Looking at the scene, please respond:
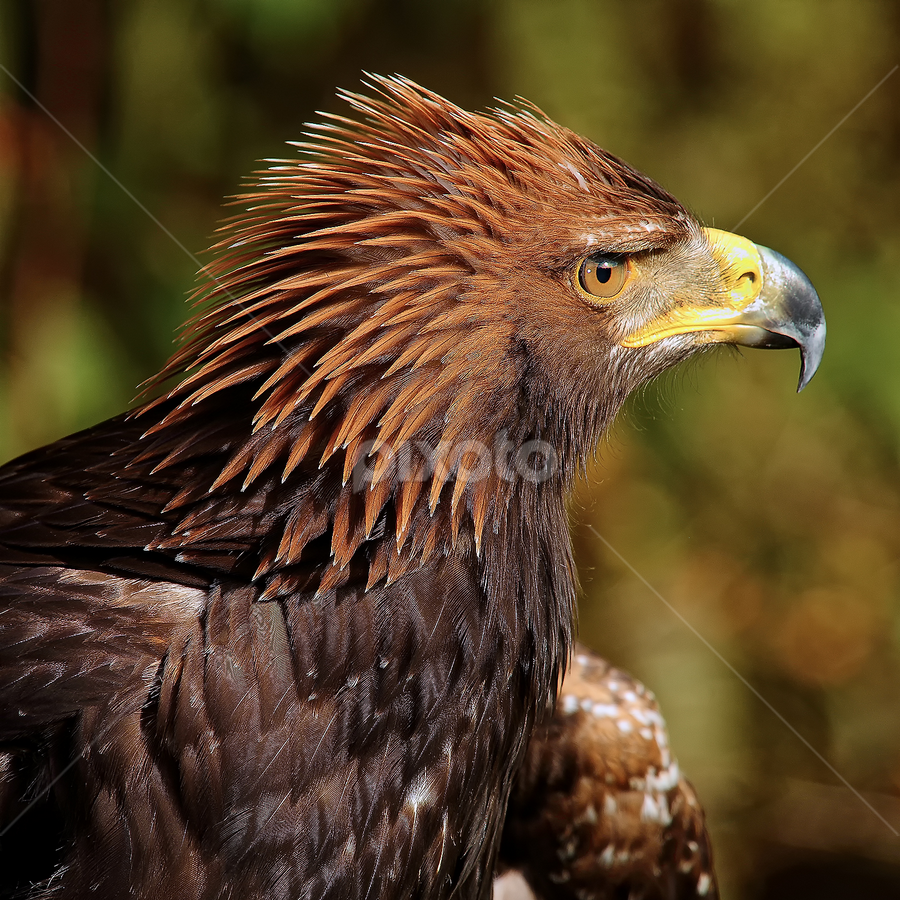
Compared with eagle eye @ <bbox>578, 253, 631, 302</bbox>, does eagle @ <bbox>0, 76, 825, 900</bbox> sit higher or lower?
lower

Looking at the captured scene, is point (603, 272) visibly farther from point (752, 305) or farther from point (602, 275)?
point (752, 305)

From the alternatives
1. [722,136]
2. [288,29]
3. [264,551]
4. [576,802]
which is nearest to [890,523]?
[722,136]

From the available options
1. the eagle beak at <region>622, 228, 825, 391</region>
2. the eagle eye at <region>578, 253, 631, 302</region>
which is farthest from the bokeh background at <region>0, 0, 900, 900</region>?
the eagle eye at <region>578, 253, 631, 302</region>

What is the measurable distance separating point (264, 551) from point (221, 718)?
0.82ft

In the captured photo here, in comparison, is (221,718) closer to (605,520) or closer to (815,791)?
(605,520)

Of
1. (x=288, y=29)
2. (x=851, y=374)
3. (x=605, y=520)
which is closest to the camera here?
(x=288, y=29)

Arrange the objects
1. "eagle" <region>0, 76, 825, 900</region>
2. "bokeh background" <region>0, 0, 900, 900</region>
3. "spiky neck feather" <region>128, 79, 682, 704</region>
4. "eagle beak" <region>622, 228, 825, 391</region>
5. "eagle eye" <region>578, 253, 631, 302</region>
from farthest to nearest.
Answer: "bokeh background" <region>0, 0, 900, 900</region>, "eagle beak" <region>622, 228, 825, 391</region>, "eagle eye" <region>578, 253, 631, 302</region>, "spiky neck feather" <region>128, 79, 682, 704</region>, "eagle" <region>0, 76, 825, 900</region>

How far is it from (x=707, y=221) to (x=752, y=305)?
1.95 m

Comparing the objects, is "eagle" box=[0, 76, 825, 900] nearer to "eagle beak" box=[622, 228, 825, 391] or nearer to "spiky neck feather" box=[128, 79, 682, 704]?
"spiky neck feather" box=[128, 79, 682, 704]

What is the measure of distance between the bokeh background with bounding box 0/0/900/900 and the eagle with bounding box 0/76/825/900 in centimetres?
213

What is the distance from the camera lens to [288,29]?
3.59 meters

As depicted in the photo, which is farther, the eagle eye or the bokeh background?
the bokeh background

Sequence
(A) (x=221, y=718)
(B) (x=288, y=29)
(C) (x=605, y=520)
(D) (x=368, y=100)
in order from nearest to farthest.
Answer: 1. (A) (x=221, y=718)
2. (D) (x=368, y=100)
3. (B) (x=288, y=29)
4. (C) (x=605, y=520)

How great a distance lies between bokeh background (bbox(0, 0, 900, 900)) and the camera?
381cm
